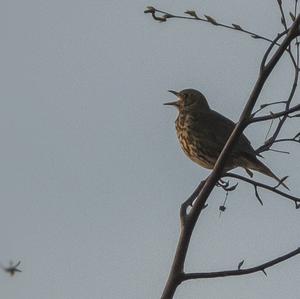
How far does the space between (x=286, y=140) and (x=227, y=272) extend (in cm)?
111

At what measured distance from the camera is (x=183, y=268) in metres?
4.90

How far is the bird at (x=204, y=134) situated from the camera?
8578 mm

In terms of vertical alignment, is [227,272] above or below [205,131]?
below

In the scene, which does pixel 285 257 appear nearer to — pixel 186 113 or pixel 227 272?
pixel 227 272

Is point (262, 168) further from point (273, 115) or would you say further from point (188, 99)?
point (273, 115)

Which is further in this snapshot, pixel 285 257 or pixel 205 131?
pixel 205 131

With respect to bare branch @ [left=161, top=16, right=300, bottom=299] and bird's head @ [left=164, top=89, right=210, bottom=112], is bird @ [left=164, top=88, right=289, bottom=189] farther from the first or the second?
bare branch @ [left=161, top=16, right=300, bottom=299]

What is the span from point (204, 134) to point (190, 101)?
0.84m

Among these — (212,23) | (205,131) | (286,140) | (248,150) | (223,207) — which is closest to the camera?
(212,23)

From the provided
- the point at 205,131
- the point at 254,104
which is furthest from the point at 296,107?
the point at 205,131

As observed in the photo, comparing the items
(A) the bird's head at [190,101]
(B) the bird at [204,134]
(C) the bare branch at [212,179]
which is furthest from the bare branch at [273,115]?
(A) the bird's head at [190,101]

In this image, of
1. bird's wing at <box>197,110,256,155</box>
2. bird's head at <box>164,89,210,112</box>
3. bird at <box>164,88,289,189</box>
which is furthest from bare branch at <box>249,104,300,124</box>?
bird's head at <box>164,89,210,112</box>

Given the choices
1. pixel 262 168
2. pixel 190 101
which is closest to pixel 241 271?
pixel 262 168

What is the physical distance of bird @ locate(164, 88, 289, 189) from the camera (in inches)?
338
